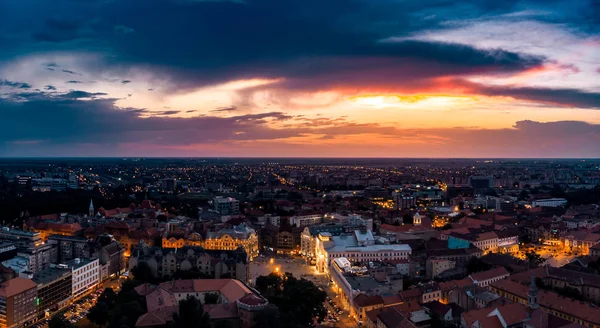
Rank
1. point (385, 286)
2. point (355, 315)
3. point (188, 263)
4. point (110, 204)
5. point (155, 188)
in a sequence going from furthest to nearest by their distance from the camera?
point (155, 188)
point (110, 204)
point (188, 263)
point (385, 286)
point (355, 315)

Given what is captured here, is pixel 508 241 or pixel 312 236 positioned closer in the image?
pixel 312 236

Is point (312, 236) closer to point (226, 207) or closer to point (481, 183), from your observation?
point (226, 207)

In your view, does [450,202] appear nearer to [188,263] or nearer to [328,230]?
[328,230]

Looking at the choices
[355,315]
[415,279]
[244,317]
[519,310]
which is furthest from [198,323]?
[415,279]

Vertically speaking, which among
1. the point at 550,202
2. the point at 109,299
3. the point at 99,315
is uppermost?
the point at 550,202

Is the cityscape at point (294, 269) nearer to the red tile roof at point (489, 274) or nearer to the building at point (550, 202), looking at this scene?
the red tile roof at point (489, 274)

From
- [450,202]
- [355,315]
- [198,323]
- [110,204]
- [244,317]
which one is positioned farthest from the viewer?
[450,202]

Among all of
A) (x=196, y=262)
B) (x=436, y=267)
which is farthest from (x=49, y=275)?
(x=436, y=267)
